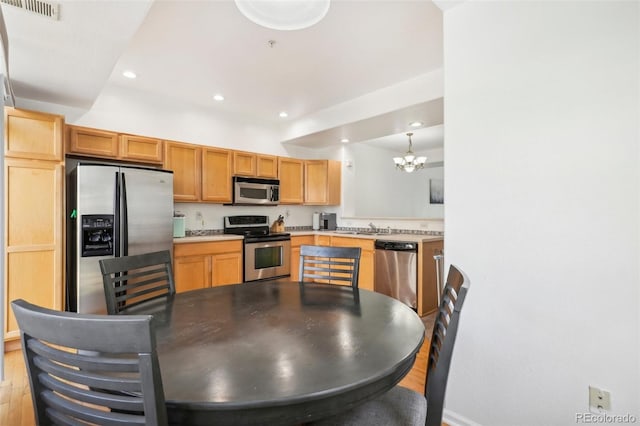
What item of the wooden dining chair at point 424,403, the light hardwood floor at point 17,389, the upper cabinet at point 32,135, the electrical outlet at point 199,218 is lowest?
the light hardwood floor at point 17,389

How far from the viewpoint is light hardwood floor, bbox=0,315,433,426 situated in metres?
1.82

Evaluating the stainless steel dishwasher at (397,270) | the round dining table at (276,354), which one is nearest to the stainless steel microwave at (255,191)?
the stainless steel dishwasher at (397,270)

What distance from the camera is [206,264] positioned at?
3.71m

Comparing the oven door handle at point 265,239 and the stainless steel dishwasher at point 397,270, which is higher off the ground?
the oven door handle at point 265,239

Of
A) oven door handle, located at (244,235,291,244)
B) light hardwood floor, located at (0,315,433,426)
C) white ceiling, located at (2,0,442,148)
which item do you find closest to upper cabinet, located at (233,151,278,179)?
white ceiling, located at (2,0,442,148)

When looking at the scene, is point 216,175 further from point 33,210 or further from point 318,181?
point 33,210

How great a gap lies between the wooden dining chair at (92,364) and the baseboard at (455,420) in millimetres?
1729

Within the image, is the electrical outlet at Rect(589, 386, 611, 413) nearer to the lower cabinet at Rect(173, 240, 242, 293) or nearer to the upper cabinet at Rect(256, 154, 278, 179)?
the lower cabinet at Rect(173, 240, 242, 293)

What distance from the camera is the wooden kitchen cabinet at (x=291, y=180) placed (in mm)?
4871

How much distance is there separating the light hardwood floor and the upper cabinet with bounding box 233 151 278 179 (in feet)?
9.34

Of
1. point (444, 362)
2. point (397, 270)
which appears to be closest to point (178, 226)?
point (397, 270)

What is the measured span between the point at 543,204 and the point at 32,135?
385 centimetres

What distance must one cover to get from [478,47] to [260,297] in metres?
1.84

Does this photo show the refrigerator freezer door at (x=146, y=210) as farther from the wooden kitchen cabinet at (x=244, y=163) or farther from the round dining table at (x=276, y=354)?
the round dining table at (x=276, y=354)
